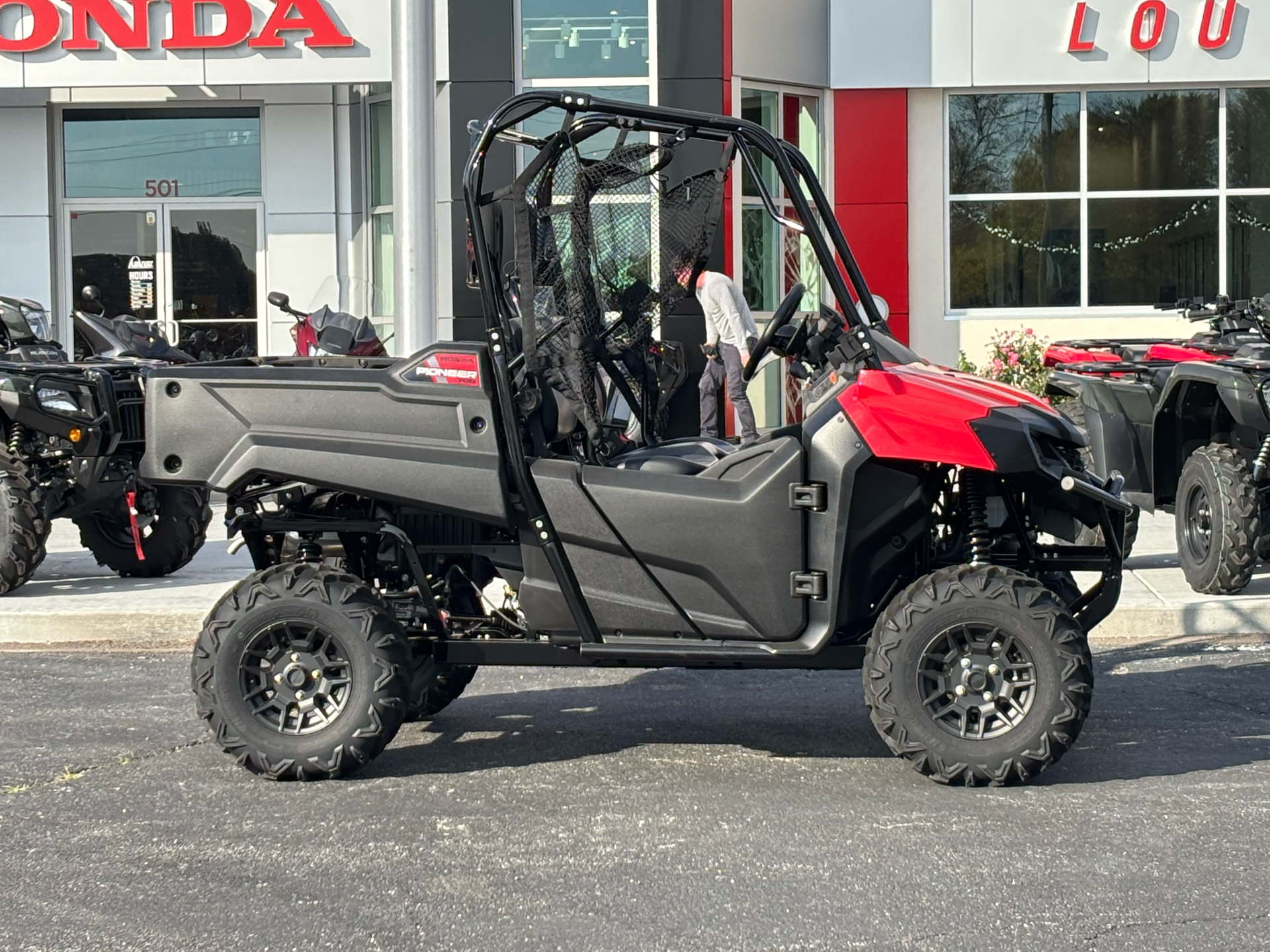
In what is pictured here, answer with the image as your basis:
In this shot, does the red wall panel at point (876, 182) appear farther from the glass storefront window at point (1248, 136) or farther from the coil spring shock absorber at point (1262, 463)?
the coil spring shock absorber at point (1262, 463)

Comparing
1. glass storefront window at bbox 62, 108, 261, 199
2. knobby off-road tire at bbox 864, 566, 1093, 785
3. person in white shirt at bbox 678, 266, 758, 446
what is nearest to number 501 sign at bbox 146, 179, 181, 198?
glass storefront window at bbox 62, 108, 261, 199

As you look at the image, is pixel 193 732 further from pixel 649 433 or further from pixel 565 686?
pixel 649 433

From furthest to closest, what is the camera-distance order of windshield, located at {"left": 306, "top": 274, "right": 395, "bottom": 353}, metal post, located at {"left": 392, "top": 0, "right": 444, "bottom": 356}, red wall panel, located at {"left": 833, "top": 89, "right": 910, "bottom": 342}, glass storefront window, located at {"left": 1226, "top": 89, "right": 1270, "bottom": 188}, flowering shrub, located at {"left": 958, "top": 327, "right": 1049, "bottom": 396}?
1. glass storefront window, located at {"left": 1226, "top": 89, "right": 1270, "bottom": 188}
2. red wall panel, located at {"left": 833, "top": 89, "right": 910, "bottom": 342}
3. flowering shrub, located at {"left": 958, "top": 327, "right": 1049, "bottom": 396}
4. metal post, located at {"left": 392, "top": 0, "right": 444, "bottom": 356}
5. windshield, located at {"left": 306, "top": 274, "right": 395, "bottom": 353}

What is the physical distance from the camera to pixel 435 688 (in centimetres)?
589

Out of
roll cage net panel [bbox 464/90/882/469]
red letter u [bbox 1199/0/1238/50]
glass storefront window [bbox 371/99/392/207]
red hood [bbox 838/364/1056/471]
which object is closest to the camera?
red hood [bbox 838/364/1056/471]

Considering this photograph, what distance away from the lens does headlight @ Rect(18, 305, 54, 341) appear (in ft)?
30.4

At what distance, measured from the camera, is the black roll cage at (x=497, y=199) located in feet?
16.4

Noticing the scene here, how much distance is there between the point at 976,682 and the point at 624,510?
118 cm

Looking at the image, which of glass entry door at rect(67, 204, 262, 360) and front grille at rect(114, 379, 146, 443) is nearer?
front grille at rect(114, 379, 146, 443)

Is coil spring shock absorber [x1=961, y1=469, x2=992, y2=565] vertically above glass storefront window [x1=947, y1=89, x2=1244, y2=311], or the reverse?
glass storefront window [x1=947, y1=89, x2=1244, y2=311]

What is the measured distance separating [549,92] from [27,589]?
16.6 ft

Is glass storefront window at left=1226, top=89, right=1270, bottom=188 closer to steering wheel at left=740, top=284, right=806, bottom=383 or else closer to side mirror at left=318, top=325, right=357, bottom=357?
side mirror at left=318, top=325, right=357, bottom=357

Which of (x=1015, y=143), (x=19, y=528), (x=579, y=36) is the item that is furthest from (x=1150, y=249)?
(x=19, y=528)

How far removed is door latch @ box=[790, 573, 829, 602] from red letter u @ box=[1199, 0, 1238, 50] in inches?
521
